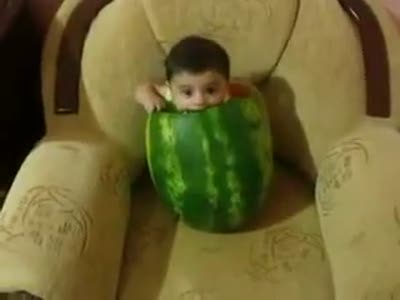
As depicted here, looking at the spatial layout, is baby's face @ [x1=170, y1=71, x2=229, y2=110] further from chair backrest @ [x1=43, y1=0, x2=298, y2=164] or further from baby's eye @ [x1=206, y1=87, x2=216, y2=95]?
chair backrest @ [x1=43, y1=0, x2=298, y2=164]

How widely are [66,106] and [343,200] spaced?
1.73 ft

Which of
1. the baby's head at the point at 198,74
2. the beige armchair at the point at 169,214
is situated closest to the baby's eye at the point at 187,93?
the baby's head at the point at 198,74

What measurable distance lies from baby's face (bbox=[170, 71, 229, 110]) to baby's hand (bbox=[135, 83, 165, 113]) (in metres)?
0.04

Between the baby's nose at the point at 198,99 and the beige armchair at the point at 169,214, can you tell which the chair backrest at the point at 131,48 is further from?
the baby's nose at the point at 198,99

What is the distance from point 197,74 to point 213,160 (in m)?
0.14

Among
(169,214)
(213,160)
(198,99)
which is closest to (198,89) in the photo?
(198,99)

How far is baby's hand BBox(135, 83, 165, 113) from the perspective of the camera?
5.45 feet

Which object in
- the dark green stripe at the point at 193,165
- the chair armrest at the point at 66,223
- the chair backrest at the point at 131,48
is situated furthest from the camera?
the chair backrest at the point at 131,48

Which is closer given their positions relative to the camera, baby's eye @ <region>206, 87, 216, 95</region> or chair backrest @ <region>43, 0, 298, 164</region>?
baby's eye @ <region>206, 87, 216, 95</region>

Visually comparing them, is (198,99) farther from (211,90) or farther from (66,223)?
(66,223)

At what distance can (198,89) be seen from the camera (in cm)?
160

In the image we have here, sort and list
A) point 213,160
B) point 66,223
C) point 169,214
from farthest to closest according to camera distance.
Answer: point 169,214
point 213,160
point 66,223

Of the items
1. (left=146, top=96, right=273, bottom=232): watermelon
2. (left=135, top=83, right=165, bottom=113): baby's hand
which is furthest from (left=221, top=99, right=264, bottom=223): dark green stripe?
(left=135, top=83, right=165, bottom=113): baby's hand

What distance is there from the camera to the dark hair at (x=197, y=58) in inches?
62.9
